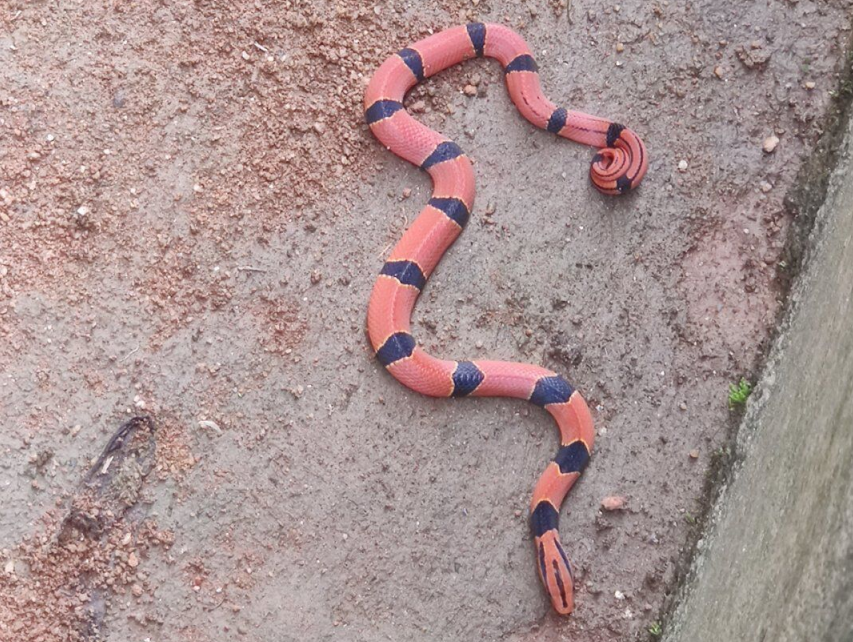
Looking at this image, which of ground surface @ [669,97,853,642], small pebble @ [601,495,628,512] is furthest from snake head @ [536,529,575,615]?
ground surface @ [669,97,853,642]

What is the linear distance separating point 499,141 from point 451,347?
97cm

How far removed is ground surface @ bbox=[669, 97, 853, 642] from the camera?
2.05 meters

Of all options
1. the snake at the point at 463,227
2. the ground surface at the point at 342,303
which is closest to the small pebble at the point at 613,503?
the ground surface at the point at 342,303

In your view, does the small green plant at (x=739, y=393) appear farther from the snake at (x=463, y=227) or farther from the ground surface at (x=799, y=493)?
the snake at (x=463, y=227)

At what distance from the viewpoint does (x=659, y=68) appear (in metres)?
3.50

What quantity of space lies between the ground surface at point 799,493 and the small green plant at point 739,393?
0.04 meters

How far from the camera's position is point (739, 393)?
3297mm

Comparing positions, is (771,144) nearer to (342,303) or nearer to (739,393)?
(739,393)

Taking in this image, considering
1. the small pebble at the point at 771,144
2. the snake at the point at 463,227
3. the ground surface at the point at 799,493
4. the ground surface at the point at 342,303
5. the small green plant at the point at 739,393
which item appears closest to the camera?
the ground surface at the point at 799,493

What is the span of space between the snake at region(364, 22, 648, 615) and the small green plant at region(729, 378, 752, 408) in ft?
2.09

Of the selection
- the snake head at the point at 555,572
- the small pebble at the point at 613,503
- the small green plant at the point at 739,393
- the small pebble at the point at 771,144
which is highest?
the small pebble at the point at 771,144

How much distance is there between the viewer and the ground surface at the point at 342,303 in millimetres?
3068

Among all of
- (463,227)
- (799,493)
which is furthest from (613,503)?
(463,227)

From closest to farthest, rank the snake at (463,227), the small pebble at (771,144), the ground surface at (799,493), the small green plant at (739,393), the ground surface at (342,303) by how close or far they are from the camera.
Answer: the ground surface at (799,493) < the ground surface at (342,303) < the snake at (463,227) < the small green plant at (739,393) < the small pebble at (771,144)
